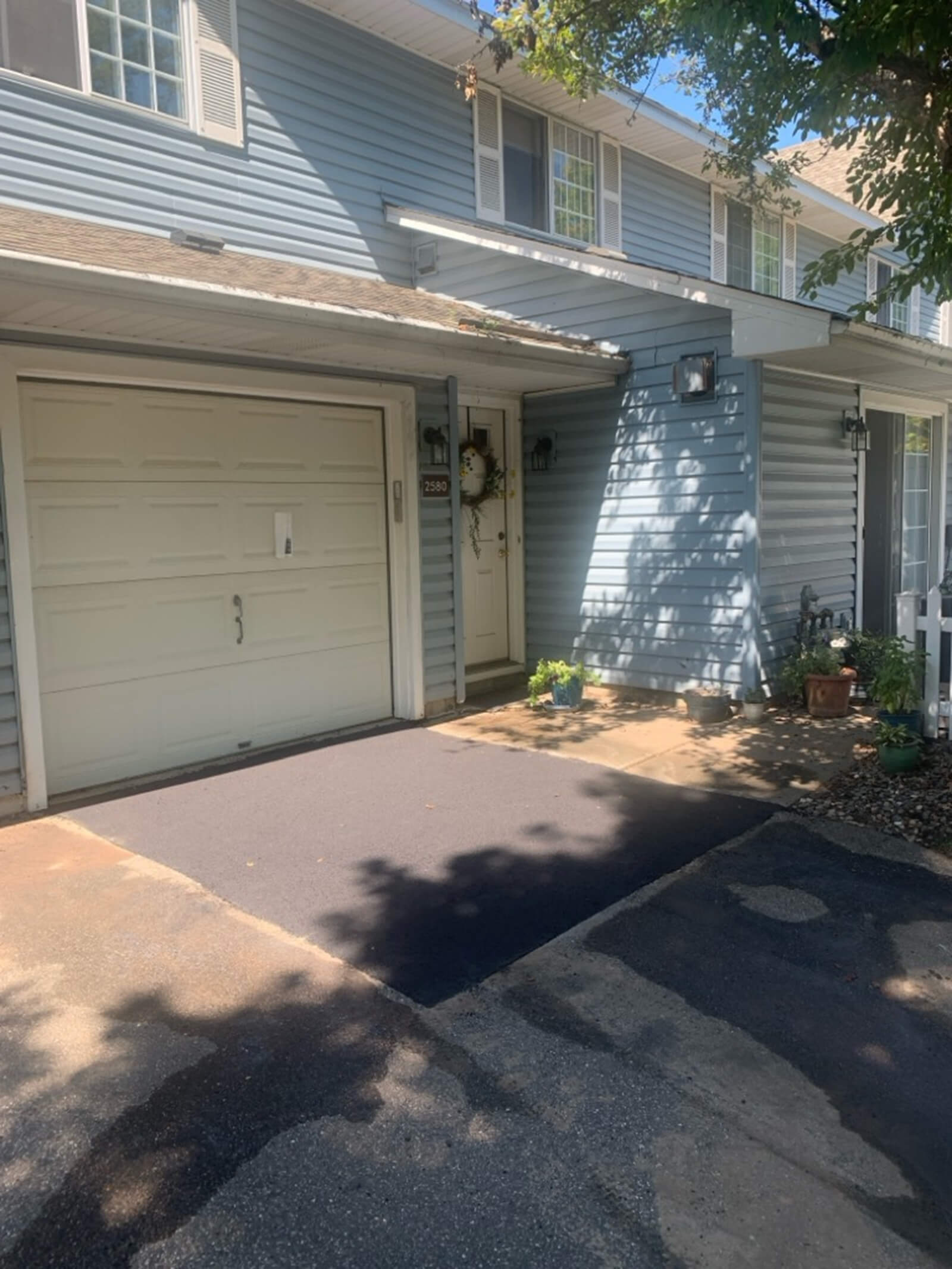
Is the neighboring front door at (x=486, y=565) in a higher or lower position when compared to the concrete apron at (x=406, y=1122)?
higher

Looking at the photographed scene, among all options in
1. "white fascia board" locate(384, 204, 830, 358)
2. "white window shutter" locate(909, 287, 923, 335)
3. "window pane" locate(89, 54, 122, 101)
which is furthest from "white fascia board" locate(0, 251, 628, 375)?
"white window shutter" locate(909, 287, 923, 335)

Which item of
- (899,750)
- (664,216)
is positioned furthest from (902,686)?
(664,216)

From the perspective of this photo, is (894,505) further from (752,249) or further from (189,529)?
(189,529)

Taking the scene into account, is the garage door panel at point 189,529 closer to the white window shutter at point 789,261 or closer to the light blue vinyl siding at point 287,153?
the light blue vinyl siding at point 287,153

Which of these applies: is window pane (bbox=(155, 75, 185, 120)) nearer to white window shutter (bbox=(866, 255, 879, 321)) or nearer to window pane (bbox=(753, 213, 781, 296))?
window pane (bbox=(753, 213, 781, 296))

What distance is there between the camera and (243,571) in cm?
619

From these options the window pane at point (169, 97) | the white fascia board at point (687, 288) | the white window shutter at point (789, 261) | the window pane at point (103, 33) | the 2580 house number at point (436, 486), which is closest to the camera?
the white fascia board at point (687, 288)

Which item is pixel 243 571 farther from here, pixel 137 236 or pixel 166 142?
pixel 166 142

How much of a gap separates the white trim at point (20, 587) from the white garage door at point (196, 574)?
6.9 inches

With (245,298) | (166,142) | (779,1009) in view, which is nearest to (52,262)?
(245,298)

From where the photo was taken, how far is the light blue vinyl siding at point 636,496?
7.00m

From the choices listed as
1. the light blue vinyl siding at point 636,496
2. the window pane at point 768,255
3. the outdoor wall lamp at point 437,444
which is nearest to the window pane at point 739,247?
the window pane at point 768,255

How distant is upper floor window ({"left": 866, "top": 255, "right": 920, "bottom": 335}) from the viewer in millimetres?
14836

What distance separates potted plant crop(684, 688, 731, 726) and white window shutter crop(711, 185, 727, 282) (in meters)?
7.29
